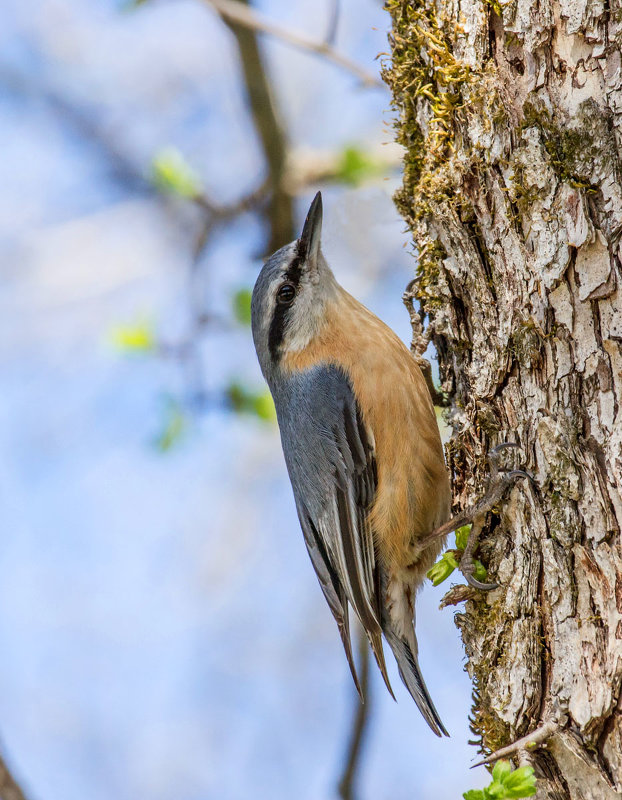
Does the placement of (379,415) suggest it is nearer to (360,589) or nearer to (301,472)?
(301,472)

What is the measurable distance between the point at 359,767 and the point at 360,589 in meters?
0.69

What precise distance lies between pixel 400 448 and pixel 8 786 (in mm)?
1650

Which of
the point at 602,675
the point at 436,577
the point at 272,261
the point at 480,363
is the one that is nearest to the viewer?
the point at 602,675

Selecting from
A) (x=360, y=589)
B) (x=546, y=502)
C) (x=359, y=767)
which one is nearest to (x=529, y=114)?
(x=546, y=502)

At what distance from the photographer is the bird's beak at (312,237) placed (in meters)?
3.32

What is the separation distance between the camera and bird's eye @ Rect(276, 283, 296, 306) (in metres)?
3.37

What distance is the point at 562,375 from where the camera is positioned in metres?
2.11

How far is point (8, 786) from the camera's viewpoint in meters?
2.12

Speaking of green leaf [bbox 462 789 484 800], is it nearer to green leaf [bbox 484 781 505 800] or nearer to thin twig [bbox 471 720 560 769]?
green leaf [bbox 484 781 505 800]

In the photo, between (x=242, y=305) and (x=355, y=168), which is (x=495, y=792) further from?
(x=355, y=168)

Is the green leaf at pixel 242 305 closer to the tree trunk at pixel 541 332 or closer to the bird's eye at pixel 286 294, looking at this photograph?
the bird's eye at pixel 286 294

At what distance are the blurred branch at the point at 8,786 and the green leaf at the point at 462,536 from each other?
1.44 meters


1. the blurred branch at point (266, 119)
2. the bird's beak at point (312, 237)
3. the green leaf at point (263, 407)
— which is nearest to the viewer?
the bird's beak at point (312, 237)

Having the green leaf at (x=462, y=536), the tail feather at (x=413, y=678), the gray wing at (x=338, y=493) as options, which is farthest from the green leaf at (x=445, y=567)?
the tail feather at (x=413, y=678)
